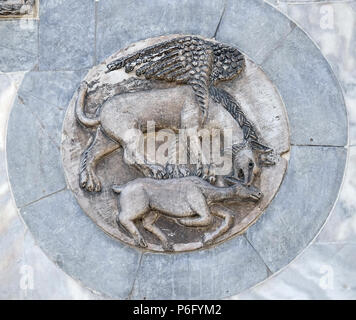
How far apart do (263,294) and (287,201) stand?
2.36 feet

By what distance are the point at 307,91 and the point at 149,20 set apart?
4.58 ft

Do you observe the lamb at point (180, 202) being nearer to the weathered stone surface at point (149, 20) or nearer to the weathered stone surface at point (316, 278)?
the weathered stone surface at point (316, 278)

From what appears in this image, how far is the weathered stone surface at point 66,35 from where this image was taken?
253 inches

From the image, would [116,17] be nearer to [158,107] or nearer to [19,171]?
[158,107]

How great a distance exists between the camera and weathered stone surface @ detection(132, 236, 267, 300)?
5902 mm

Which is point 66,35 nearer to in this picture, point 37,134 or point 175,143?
point 37,134

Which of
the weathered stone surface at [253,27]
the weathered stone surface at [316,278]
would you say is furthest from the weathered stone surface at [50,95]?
the weathered stone surface at [316,278]

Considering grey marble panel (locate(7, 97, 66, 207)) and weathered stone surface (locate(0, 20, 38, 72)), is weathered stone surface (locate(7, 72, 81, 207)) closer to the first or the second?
grey marble panel (locate(7, 97, 66, 207))

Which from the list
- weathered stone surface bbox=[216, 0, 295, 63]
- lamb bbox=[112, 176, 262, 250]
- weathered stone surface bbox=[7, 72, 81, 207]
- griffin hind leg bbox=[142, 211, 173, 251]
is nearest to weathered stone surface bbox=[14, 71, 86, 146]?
weathered stone surface bbox=[7, 72, 81, 207]

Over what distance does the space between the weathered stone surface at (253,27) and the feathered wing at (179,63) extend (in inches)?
8.9

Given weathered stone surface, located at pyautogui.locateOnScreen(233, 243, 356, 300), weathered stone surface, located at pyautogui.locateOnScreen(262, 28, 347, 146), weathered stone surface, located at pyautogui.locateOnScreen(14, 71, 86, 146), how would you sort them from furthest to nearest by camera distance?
weathered stone surface, located at pyautogui.locateOnScreen(14, 71, 86, 146), weathered stone surface, located at pyautogui.locateOnScreen(262, 28, 347, 146), weathered stone surface, located at pyautogui.locateOnScreen(233, 243, 356, 300)

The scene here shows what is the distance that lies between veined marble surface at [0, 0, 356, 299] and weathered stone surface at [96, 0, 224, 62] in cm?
58

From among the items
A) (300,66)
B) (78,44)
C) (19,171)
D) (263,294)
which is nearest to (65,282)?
(19,171)

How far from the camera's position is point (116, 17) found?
21.1 feet
